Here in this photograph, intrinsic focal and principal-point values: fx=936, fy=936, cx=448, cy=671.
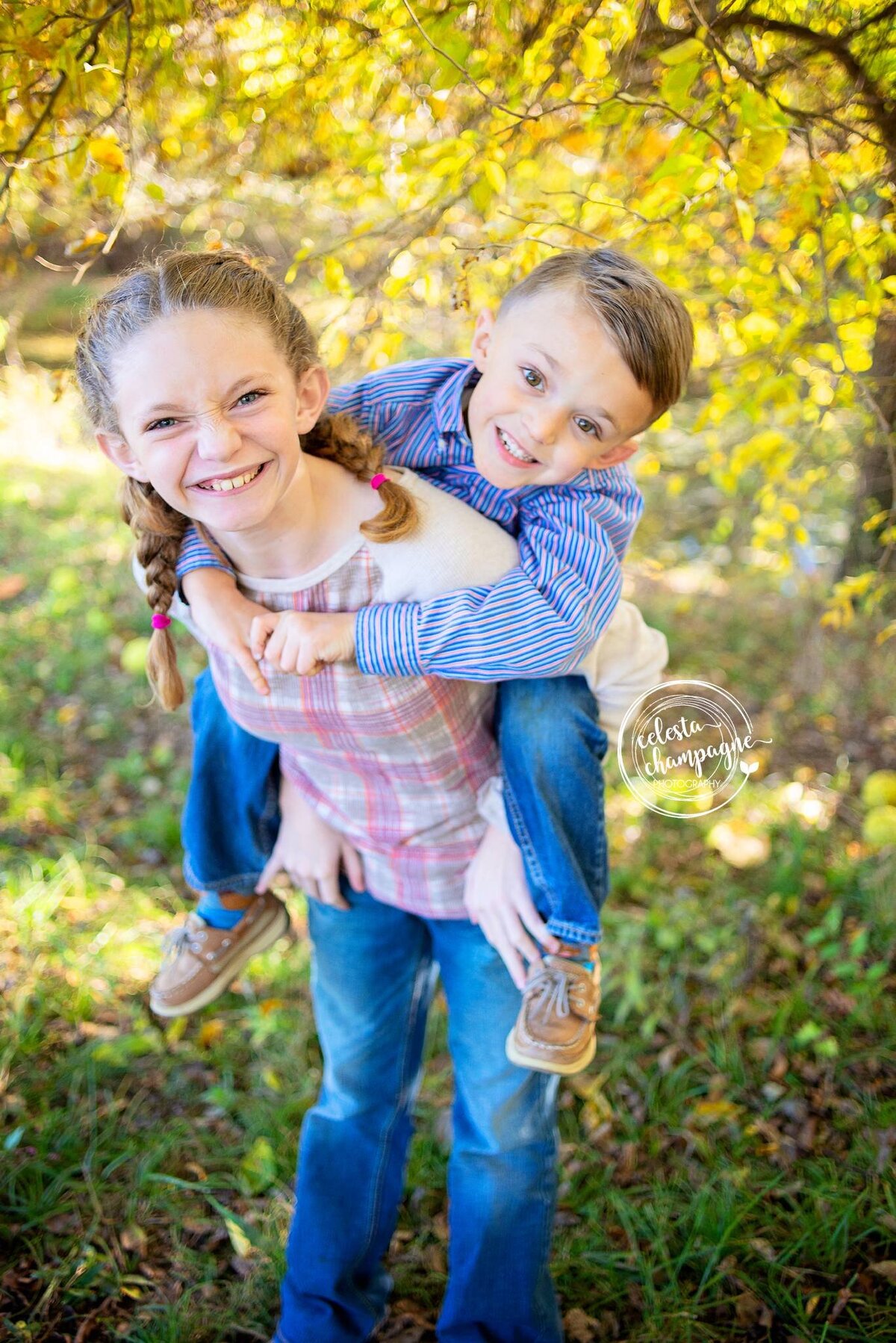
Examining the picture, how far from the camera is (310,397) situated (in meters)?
1.72

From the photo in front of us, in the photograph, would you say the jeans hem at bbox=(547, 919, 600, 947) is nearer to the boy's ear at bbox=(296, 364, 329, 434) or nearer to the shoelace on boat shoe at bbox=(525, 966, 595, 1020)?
the shoelace on boat shoe at bbox=(525, 966, 595, 1020)

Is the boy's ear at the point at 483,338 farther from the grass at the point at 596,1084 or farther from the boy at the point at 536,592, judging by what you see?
the grass at the point at 596,1084

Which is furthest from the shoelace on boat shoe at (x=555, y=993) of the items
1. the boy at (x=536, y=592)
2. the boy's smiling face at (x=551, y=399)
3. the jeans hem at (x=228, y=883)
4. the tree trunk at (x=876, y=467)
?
the tree trunk at (x=876, y=467)

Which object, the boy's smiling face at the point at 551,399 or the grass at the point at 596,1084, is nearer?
the boy's smiling face at the point at 551,399

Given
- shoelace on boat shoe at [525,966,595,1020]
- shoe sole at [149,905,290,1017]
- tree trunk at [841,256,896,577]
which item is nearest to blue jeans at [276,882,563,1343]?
shoelace on boat shoe at [525,966,595,1020]

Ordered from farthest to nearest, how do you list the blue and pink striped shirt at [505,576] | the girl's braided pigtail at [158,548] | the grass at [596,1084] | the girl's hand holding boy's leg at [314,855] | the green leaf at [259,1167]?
the green leaf at [259,1167]
the grass at [596,1084]
the girl's hand holding boy's leg at [314,855]
the girl's braided pigtail at [158,548]
the blue and pink striped shirt at [505,576]

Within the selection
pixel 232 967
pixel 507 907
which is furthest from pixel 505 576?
pixel 232 967

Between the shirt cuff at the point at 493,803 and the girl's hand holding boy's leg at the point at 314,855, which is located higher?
the shirt cuff at the point at 493,803

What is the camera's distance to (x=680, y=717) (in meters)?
1.86

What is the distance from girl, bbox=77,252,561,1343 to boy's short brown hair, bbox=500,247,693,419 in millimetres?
404

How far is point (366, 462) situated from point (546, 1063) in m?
1.23

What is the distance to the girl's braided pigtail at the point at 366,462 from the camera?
172cm

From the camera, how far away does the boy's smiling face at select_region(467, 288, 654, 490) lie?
1.64 m

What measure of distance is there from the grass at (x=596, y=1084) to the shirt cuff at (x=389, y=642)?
1.14m
